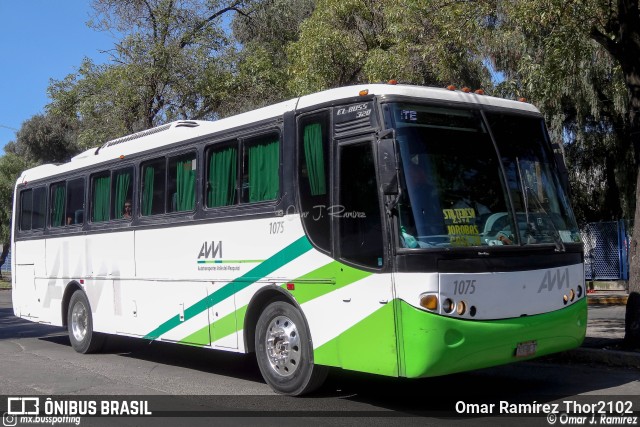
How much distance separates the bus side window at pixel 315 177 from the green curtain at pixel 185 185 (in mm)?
2394

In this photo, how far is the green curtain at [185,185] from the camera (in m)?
10.1

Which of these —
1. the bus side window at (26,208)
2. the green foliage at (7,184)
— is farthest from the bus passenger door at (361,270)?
the green foliage at (7,184)

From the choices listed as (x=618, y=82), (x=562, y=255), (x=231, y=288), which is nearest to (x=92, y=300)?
(x=231, y=288)

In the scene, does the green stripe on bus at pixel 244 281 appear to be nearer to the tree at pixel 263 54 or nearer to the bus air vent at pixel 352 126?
the bus air vent at pixel 352 126

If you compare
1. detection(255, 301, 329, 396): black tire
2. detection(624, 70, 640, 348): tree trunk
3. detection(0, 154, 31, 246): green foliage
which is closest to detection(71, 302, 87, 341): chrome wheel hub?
detection(255, 301, 329, 396): black tire

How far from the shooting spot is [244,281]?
9.05 meters

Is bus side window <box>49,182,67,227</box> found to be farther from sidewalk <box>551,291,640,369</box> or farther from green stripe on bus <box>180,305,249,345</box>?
sidewalk <box>551,291,640,369</box>

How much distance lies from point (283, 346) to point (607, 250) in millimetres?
17536

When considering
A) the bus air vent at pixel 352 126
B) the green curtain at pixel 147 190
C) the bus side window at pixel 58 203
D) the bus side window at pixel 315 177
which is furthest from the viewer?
the bus side window at pixel 58 203

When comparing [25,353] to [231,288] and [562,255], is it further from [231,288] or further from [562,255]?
[562,255]

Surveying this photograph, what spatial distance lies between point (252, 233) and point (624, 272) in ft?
57.1

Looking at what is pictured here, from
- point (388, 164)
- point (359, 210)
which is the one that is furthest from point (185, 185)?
point (388, 164)

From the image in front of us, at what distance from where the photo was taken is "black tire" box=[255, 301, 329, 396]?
322 inches

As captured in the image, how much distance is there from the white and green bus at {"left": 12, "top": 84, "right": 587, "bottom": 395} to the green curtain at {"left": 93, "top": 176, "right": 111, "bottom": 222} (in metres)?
1.80
